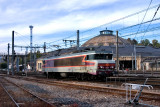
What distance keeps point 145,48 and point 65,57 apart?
4927 cm

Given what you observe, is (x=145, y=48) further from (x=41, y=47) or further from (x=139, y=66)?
(x=41, y=47)

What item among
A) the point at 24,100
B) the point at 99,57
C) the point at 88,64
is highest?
the point at 99,57

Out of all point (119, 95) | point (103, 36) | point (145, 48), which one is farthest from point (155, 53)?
point (119, 95)

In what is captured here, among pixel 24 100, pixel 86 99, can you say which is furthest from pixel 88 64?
pixel 24 100

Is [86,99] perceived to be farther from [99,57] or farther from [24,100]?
[99,57]

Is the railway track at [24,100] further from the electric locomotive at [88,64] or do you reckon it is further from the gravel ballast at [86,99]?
the electric locomotive at [88,64]

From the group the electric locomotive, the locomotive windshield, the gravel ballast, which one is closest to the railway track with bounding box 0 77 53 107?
the gravel ballast

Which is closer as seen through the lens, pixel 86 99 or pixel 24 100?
pixel 24 100

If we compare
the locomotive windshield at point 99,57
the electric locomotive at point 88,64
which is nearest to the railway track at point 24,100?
the electric locomotive at point 88,64

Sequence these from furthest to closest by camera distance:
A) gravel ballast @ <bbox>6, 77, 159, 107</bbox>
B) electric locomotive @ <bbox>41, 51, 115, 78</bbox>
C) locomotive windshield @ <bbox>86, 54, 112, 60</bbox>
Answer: locomotive windshield @ <bbox>86, 54, 112, 60</bbox>
electric locomotive @ <bbox>41, 51, 115, 78</bbox>
gravel ballast @ <bbox>6, 77, 159, 107</bbox>

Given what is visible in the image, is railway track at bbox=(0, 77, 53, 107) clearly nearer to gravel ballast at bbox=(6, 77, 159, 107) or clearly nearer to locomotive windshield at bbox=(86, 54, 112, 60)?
gravel ballast at bbox=(6, 77, 159, 107)

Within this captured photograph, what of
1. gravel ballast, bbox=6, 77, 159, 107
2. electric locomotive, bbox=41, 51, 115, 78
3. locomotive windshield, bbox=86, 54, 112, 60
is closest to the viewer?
gravel ballast, bbox=6, 77, 159, 107

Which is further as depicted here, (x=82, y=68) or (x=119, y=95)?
(x=82, y=68)

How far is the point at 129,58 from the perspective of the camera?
6362 centimetres
